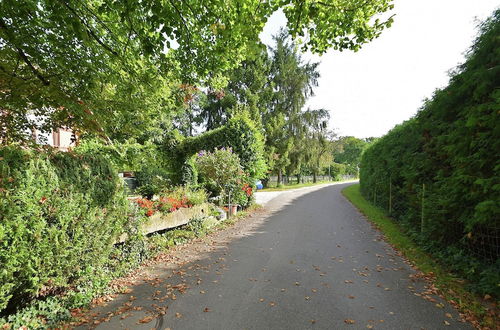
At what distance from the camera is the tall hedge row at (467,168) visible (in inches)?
162

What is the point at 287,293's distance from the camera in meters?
4.44

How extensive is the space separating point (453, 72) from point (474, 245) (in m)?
3.67

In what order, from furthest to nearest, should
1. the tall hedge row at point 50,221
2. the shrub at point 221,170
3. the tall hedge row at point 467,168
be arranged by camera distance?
the shrub at point 221,170 < the tall hedge row at point 467,168 < the tall hedge row at point 50,221

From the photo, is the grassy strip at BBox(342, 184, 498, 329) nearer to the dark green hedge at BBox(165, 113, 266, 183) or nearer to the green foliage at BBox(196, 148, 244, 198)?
the green foliage at BBox(196, 148, 244, 198)

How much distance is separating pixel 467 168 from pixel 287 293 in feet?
12.6

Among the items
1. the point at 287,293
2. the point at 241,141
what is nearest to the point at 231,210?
the point at 241,141

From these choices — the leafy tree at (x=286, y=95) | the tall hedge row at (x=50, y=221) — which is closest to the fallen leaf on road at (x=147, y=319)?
the tall hedge row at (x=50, y=221)

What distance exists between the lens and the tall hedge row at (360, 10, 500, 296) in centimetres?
411

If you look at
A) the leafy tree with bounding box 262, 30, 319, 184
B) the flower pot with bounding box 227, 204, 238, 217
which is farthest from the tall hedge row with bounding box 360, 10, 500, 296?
the leafy tree with bounding box 262, 30, 319, 184

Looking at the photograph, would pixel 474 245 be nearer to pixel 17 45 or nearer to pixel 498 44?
pixel 498 44

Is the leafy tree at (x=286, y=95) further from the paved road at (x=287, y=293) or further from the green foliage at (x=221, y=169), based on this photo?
the paved road at (x=287, y=293)

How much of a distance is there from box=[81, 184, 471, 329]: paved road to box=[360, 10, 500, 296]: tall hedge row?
0.99 m

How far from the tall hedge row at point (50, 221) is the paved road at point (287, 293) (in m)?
0.92

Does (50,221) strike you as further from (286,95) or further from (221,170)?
(286,95)
